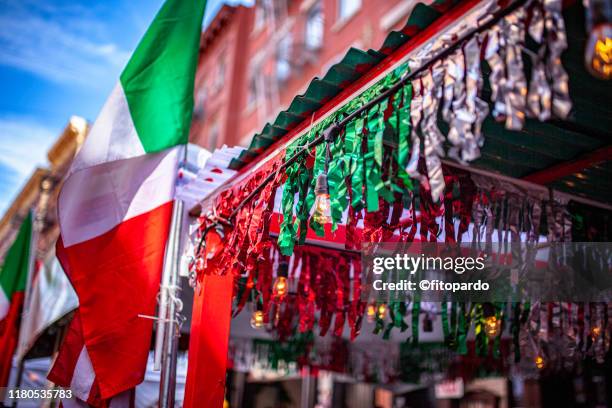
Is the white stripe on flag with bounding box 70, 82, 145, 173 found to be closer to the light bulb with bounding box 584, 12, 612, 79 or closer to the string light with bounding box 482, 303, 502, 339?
the string light with bounding box 482, 303, 502, 339

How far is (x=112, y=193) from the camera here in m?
5.04

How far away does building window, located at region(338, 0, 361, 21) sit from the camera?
1623 cm

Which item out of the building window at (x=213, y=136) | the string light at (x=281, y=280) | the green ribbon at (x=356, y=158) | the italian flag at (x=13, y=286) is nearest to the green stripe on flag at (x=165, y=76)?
the string light at (x=281, y=280)

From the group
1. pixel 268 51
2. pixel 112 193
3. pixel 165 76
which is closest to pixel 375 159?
pixel 112 193

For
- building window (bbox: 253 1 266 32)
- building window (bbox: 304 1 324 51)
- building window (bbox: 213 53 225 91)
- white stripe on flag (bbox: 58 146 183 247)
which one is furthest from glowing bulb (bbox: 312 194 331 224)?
building window (bbox: 213 53 225 91)

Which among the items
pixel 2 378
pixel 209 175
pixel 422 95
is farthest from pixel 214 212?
pixel 2 378

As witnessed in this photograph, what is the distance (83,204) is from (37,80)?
13.8 m

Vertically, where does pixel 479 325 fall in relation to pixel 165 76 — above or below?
below

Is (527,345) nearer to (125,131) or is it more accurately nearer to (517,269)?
(517,269)

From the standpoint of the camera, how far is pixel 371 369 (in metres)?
11.4

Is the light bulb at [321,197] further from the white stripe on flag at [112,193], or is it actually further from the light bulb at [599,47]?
the white stripe on flag at [112,193]

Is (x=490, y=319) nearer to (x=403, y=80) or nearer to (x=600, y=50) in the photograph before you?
(x=403, y=80)

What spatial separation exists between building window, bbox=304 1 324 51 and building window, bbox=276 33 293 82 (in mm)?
711

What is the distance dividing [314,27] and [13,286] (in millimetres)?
13262
